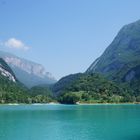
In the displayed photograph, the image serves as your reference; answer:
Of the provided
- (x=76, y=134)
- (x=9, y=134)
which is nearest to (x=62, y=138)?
(x=76, y=134)

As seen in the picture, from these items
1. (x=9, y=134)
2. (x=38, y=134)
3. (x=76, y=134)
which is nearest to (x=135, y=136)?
(x=76, y=134)

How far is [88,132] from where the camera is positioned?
277ft

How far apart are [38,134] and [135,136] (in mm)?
21001

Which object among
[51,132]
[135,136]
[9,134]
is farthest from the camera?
[51,132]

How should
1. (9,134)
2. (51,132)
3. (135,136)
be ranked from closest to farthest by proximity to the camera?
(135,136), (9,134), (51,132)

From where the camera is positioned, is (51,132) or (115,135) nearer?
(115,135)

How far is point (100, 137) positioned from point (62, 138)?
752cm

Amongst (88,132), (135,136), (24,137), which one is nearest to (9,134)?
(24,137)

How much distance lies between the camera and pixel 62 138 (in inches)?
2958

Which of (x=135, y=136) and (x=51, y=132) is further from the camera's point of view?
(x=51, y=132)

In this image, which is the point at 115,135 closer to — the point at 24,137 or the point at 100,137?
the point at 100,137

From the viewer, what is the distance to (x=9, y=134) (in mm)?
79688

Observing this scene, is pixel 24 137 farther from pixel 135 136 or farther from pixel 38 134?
pixel 135 136

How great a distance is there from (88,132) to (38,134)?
37.3 ft
